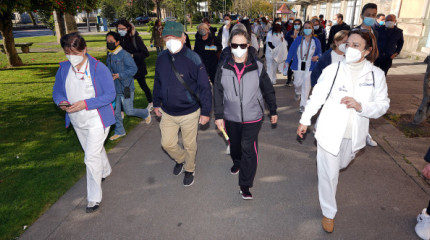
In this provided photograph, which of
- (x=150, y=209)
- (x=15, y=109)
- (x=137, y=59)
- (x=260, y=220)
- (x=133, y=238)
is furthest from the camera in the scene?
(x=15, y=109)

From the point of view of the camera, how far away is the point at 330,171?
9.86 ft

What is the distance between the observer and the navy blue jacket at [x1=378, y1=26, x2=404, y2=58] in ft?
24.5

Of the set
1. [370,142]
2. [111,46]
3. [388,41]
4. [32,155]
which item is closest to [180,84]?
[111,46]

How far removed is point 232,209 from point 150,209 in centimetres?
105

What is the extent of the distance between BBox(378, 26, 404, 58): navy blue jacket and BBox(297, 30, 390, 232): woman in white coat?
544cm

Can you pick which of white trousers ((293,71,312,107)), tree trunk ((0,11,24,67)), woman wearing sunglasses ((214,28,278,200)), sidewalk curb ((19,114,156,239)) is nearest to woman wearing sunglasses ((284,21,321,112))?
white trousers ((293,71,312,107))

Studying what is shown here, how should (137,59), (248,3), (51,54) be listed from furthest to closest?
(248,3), (51,54), (137,59)

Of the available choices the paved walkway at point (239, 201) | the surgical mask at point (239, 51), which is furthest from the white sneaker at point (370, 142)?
the surgical mask at point (239, 51)

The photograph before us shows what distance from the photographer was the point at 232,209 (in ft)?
11.9

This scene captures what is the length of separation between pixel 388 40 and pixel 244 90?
6.14 m

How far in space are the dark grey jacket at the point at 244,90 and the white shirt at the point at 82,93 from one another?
4.94 feet

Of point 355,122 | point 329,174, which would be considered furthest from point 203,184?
point 355,122

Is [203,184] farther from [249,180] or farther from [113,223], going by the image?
[113,223]

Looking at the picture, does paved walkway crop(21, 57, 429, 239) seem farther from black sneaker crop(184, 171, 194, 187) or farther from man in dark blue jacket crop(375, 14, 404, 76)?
man in dark blue jacket crop(375, 14, 404, 76)
